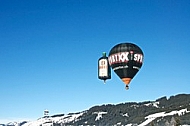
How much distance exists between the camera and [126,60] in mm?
44875

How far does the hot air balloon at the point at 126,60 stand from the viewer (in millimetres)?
44875

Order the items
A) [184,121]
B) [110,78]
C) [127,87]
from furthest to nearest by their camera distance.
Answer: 1. [184,121]
2. [110,78]
3. [127,87]

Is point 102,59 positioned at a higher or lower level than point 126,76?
higher

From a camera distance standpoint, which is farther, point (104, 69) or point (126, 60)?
point (104, 69)

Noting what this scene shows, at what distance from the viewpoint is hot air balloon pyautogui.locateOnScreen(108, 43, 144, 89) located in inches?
1767

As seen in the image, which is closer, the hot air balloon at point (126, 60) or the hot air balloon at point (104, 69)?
the hot air balloon at point (126, 60)

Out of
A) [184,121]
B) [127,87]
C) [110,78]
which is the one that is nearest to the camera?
[127,87]

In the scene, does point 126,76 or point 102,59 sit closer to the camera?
point 126,76

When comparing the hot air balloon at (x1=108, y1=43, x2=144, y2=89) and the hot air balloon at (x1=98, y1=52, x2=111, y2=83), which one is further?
the hot air balloon at (x1=98, y1=52, x2=111, y2=83)

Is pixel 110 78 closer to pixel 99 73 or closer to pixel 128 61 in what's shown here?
pixel 99 73

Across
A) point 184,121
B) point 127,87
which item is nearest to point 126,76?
point 127,87

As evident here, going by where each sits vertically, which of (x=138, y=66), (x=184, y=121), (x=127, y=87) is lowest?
(x=127, y=87)

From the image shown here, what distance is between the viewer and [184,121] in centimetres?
19200

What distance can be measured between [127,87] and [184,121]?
156 metres
